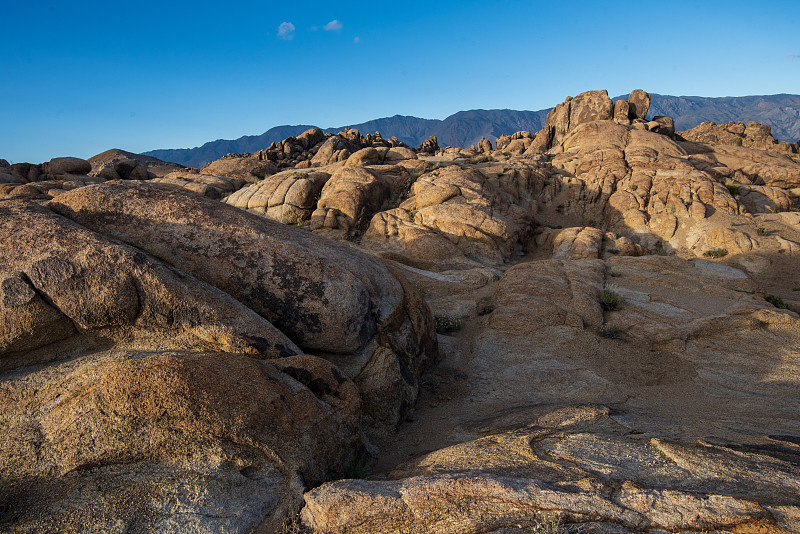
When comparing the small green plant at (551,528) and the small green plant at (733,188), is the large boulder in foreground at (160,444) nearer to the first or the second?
the small green plant at (551,528)

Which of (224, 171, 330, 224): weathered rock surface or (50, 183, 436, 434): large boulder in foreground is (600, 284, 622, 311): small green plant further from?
(224, 171, 330, 224): weathered rock surface

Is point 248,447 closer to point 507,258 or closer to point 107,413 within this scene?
point 107,413

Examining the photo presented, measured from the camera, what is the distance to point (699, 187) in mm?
29250

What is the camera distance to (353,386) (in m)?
6.46

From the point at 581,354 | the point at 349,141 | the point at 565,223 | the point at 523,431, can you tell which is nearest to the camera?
the point at 523,431

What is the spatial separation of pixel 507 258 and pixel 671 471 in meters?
20.6

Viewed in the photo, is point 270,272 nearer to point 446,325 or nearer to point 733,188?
point 446,325

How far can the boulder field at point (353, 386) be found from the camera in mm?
3951

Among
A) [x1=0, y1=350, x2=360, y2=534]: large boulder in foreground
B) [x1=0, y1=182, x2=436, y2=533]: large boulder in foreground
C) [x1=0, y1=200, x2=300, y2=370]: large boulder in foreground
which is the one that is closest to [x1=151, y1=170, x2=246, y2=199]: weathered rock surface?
[x1=0, y1=182, x2=436, y2=533]: large boulder in foreground

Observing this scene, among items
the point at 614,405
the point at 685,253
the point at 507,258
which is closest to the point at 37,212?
the point at 614,405

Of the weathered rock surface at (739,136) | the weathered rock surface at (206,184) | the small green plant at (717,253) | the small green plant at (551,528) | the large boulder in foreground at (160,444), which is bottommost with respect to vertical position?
the small green plant at (717,253)

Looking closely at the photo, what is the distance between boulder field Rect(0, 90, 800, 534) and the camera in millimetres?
3951

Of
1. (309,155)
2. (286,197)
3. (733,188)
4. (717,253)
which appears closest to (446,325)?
(286,197)

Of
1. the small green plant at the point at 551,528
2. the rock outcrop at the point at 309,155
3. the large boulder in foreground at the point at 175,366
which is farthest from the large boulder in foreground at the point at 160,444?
the rock outcrop at the point at 309,155
